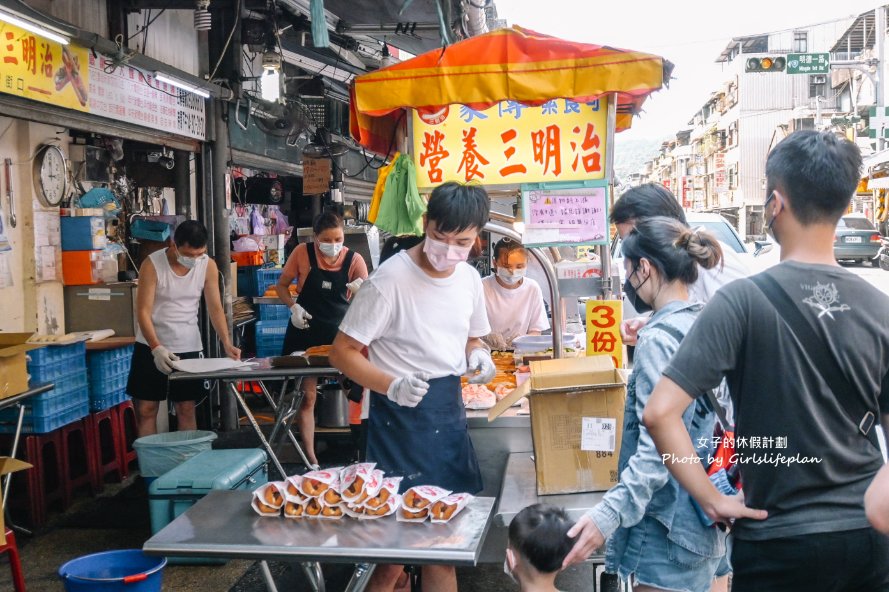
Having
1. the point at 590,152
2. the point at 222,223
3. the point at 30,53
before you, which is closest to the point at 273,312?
the point at 222,223

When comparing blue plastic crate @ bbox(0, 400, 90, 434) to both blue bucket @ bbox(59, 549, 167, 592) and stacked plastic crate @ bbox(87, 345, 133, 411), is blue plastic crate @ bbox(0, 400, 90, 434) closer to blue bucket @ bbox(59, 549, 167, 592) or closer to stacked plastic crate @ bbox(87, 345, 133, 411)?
stacked plastic crate @ bbox(87, 345, 133, 411)

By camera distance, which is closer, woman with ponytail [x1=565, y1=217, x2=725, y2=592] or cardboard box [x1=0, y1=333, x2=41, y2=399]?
woman with ponytail [x1=565, y1=217, x2=725, y2=592]

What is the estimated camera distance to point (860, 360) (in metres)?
2.14

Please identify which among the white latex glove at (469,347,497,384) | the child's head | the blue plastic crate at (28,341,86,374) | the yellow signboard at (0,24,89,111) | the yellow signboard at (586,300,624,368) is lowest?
the child's head

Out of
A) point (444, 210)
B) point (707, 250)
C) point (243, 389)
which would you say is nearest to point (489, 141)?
point (444, 210)

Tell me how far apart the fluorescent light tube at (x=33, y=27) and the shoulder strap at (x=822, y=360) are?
4677mm

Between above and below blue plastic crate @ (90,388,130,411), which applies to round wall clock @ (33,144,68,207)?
above

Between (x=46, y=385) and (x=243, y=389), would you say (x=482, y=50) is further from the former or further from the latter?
(x=243, y=389)

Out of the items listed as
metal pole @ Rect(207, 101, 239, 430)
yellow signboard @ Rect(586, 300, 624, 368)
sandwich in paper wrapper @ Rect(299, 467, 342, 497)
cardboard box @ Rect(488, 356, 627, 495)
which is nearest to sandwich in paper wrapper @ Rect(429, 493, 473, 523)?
sandwich in paper wrapper @ Rect(299, 467, 342, 497)

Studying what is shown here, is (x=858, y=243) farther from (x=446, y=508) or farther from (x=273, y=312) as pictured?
(x=446, y=508)

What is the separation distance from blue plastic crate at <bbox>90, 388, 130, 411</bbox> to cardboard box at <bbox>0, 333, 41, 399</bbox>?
1.79m

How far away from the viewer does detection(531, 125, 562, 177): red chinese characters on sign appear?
4996mm

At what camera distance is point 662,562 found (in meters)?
2.78

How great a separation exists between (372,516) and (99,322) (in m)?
5.30
